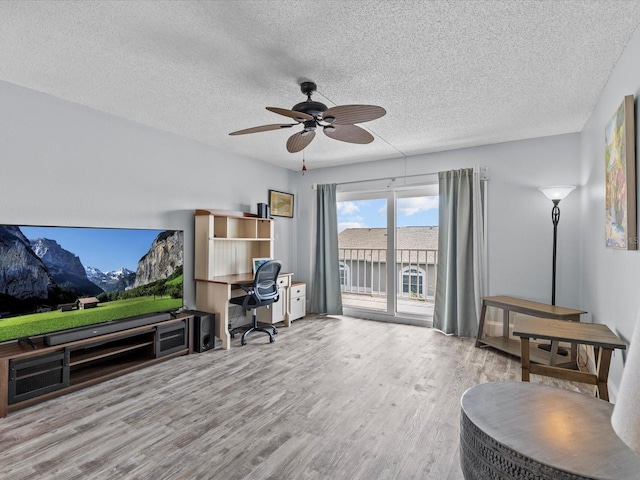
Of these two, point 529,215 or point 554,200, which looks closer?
point 554,200

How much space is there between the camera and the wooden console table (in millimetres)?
3018

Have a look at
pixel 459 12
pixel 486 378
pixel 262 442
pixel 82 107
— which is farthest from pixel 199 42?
pixel 486 378

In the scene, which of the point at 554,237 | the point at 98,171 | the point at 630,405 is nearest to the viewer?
the point at 630,405

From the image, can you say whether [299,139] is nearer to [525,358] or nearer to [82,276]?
[82,276]

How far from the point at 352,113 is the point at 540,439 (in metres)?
1.92

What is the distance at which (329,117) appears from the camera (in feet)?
7.45

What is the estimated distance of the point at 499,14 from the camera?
1750mm

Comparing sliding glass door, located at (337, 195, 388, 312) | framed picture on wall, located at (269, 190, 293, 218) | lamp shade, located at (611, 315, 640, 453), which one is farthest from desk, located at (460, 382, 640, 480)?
framed picture on wall, located at (269, 190, 293, 218)

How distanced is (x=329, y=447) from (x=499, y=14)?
262cm

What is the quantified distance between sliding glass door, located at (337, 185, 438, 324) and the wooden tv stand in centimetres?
281

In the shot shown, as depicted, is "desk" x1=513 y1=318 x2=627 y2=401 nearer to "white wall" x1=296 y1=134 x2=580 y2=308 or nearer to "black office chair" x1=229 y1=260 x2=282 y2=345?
"white wall" x1=296 y1=134 x2=580 y2=308

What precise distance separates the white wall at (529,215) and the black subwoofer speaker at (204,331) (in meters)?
3.41

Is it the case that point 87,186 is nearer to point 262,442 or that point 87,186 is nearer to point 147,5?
point 147,5

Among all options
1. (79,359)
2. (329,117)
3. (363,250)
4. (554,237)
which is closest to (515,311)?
(554,237)
